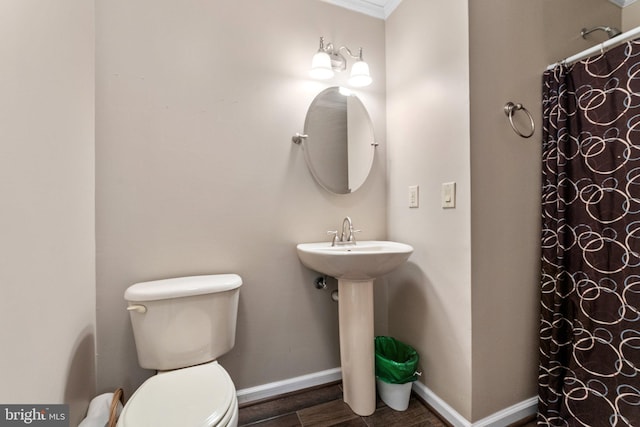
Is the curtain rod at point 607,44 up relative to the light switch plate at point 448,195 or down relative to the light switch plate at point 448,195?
up

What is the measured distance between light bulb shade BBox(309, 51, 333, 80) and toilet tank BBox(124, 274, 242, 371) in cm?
119

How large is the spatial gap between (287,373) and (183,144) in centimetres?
134

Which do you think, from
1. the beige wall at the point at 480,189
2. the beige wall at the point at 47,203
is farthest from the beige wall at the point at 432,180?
the beige wall at the point at 47,203

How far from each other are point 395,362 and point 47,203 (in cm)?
158

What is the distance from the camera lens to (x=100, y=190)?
49.0 inches

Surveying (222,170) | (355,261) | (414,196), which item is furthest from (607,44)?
(222,170)

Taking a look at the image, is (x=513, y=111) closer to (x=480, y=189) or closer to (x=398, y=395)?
(x=480, y=189)

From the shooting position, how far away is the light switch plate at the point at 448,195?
4.22 feet

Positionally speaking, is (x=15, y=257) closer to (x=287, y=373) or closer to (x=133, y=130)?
(x=133, y=130)

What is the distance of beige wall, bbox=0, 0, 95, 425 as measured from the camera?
A: 657mm

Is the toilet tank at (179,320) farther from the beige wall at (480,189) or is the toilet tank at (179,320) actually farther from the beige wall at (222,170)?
the beige wall at (480,189)

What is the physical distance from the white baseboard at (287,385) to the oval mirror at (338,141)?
3.53 ft

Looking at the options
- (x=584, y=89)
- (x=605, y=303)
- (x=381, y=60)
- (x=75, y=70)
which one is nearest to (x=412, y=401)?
(x=605, y=303)

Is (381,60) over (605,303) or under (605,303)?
over
